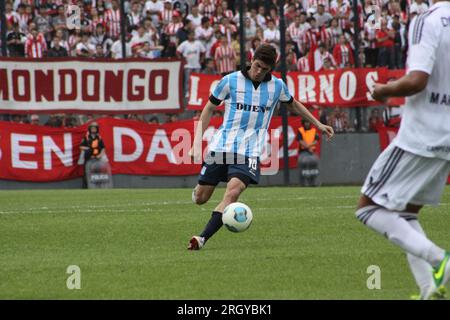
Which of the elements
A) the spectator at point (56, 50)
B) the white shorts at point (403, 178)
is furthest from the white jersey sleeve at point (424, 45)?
the spectator at point (56, 50)

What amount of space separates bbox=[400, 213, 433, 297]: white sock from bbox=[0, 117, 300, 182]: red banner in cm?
1854

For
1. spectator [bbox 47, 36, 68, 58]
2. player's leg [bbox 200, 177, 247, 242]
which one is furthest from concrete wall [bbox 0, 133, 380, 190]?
player's leg [bbox 200, 177, 247, 242]

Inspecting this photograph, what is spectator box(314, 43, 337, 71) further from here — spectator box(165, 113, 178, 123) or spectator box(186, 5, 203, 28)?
spectator box(165, 113, 178, 123)

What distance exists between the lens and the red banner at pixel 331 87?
27.6 meters

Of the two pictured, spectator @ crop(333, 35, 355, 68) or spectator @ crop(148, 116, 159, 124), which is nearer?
spectator @ crop(148, 116, 159, 124)

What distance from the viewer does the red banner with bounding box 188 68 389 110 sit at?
90.4 ft

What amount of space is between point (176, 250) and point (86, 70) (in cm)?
1581

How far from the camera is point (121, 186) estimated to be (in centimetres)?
2681

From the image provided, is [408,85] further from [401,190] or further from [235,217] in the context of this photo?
[235,217]

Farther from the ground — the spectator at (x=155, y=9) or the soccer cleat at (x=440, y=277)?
the spectator at (x=155, y=9)

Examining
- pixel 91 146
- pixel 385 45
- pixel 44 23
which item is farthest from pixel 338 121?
pixel 44 23

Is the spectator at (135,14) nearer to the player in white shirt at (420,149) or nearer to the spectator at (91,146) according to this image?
the spectator at (91,146)

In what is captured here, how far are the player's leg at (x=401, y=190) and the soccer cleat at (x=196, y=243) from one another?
4380mm
